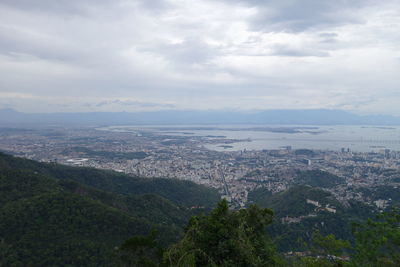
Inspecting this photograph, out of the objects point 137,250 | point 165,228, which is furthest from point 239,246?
point 165,228

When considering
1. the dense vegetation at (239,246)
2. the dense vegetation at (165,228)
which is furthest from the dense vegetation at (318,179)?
the dense vegetation at (239,246)

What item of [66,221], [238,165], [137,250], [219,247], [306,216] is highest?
[219,247]

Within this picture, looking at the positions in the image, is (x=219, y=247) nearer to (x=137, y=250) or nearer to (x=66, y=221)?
(x=137, y=250)

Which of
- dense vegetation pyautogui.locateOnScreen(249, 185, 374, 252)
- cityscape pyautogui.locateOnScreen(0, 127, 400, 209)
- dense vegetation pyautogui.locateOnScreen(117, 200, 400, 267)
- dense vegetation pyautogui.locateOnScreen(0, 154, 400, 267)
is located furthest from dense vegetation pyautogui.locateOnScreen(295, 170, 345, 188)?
dense vegetation pyautogui.locateOnScreen(117, 200, 400, 267)

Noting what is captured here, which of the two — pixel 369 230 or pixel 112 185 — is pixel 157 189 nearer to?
pixel 112 185

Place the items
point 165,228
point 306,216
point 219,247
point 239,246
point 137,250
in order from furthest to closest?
point 306,216
point 165,228
point 137,250
point 219,247
point 239,246

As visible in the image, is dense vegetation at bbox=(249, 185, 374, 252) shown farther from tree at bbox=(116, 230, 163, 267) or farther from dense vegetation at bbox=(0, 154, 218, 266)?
tree at bbox=(116, 230, 163, 267)

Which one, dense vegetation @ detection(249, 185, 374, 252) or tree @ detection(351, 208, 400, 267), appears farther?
dense vegetation @ detection(249, 185, 374, 252)

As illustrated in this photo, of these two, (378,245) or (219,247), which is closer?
(219,247)

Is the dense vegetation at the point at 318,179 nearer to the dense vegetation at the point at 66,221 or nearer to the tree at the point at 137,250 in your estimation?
the dense vegetation at the point at 66,221
